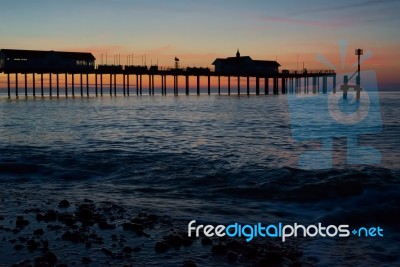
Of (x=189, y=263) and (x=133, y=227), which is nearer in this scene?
(x=189, y=263)

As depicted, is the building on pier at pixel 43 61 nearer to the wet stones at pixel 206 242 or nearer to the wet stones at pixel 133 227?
the wet stones at pixel 133 227

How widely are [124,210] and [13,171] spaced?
625cm

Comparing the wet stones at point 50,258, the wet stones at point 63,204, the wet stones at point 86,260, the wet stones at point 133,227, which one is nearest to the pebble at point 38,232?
the wet stones at point 50,258

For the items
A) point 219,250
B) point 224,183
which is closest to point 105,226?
point 219,250

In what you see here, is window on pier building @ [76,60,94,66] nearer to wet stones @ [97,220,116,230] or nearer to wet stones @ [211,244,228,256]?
wet stones @ [97,220,116,230]

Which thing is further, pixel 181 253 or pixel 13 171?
pixel 13 171

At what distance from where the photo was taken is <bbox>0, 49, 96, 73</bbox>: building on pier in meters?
68.4

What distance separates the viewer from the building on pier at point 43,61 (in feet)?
225

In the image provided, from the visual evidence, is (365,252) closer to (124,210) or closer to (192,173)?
(124,210)

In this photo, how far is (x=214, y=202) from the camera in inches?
356

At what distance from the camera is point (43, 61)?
235 feet

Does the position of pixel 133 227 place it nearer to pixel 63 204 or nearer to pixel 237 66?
pixel 63 204

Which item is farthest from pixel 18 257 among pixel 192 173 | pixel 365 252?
pixel 192 173

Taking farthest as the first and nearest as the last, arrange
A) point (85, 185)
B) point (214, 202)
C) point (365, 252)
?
point (85, 185) → point (214, 202) → point (365, 252)
